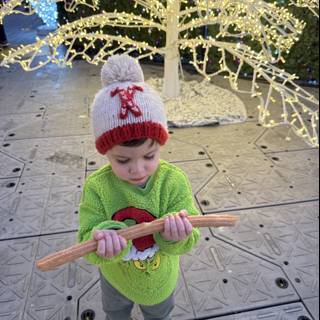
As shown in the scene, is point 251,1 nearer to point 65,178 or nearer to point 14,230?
point 65,178

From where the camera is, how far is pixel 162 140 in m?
1.01

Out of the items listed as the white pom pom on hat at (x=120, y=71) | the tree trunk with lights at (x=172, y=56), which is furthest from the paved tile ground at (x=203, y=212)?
the white pom pom on hat at (x=120, y=71)

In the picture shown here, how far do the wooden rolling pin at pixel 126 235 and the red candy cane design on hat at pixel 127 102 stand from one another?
31cm

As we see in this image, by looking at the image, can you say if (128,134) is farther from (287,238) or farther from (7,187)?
(7,187)

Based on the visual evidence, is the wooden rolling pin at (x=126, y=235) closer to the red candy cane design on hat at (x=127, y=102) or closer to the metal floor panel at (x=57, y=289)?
the red candy cane design on hat at (x=127, y=102)

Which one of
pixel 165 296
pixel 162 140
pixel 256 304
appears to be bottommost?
pixel 256 304

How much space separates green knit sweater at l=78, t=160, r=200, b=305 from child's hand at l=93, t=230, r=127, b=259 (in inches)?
4.3

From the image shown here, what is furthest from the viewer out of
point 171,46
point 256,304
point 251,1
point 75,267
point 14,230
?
point 171,46

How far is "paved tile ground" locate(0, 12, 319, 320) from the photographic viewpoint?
183 cm

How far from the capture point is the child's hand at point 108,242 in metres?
0.89

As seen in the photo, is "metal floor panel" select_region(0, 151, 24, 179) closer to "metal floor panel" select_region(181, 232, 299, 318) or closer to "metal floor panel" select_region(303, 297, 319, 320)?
"metal floor panel" select_region(181, 232, 299, 318)

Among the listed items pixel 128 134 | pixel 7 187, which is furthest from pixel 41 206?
pixel 128 134

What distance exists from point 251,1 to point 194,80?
1953 mm

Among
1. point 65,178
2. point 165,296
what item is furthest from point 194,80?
point 165,296
